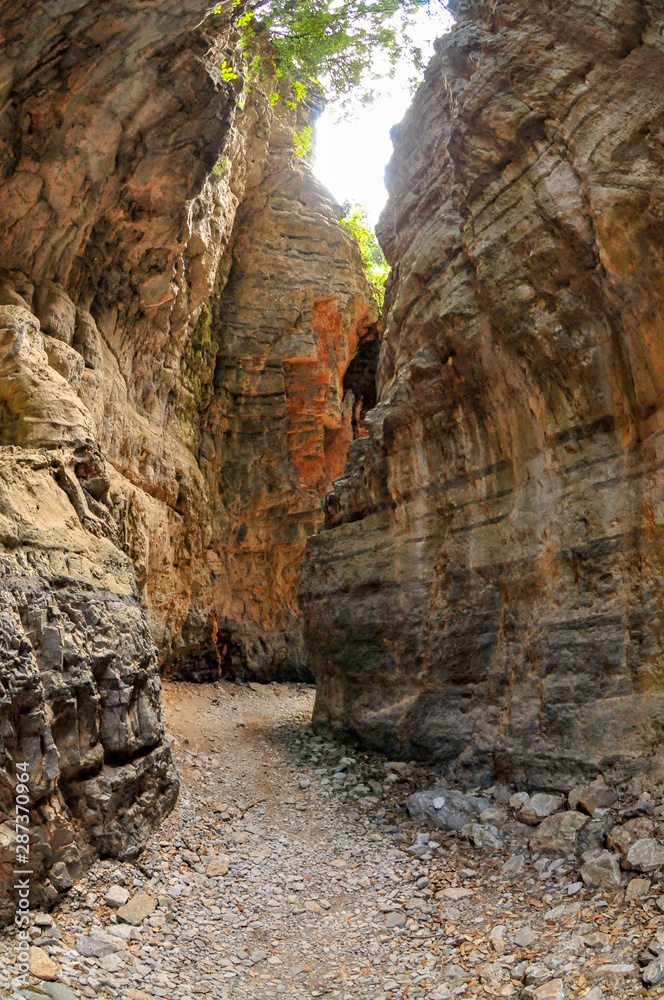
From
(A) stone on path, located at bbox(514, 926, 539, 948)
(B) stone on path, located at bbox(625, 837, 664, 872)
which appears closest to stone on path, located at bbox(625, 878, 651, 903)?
(B) stone on path, located at bbox(625, 837, 664, 872)

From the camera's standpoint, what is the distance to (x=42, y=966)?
5.41 meters

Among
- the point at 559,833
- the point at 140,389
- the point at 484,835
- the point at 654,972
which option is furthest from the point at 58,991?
the point at 140,389

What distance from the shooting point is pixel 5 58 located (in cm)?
971

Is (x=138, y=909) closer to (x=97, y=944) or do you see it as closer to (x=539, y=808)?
(x=97, y=944)

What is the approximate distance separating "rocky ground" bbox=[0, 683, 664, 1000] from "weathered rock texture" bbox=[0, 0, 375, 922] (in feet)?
2.24

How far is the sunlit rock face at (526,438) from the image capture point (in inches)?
314

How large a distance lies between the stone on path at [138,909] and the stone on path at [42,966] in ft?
3.66

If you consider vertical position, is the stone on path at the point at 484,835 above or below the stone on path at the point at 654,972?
below

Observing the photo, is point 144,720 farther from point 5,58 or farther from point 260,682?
point 260,682

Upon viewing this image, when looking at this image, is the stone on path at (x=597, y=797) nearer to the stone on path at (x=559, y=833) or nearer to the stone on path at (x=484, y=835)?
the stone on path at (x=559, y=833)

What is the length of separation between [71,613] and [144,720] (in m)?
1.79

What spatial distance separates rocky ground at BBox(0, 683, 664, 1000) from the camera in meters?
5.63

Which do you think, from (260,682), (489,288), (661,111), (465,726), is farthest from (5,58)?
(260,682)

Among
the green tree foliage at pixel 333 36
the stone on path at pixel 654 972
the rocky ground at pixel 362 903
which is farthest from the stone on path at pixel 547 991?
the green tree foliage at pixel 333 36
